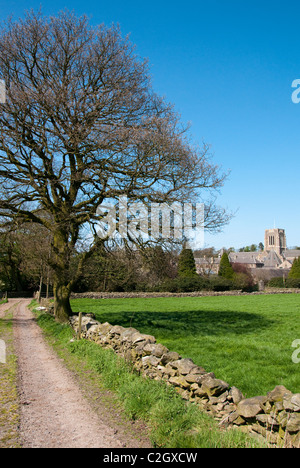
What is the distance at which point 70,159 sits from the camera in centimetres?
1423

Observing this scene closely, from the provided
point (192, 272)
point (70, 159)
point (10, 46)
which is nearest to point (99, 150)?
point (70, 159)

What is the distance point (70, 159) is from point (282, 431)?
12.4 m

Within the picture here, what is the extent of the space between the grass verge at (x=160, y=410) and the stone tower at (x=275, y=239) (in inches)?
6105

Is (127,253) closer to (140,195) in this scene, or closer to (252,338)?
(140,195)

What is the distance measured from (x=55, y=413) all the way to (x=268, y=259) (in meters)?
130

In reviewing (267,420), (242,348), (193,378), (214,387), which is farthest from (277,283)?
(267,420)

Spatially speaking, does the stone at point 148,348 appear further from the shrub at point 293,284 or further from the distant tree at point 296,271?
the distant tree at point 296,271

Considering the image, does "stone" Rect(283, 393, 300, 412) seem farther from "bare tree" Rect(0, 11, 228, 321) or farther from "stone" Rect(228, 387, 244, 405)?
"bare tree" Rect(0, 11, 228, 321)

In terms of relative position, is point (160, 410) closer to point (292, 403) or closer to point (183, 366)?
point (183, 366)

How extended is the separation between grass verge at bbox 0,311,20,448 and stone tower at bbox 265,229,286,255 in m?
155

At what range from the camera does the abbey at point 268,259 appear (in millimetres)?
83750

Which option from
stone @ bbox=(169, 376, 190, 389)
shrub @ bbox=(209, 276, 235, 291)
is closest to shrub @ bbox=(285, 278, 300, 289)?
shrub @ bbox=(209, 276, 235, 291)

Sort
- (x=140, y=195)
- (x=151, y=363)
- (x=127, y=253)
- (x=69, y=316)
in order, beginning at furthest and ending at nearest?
(x=69, y=316) < (x=127, y=253) < (x=140, y=195) < (x=151, y=363)

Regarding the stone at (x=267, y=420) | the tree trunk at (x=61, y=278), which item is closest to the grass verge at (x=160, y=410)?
the stone at (x=267, y=420)
